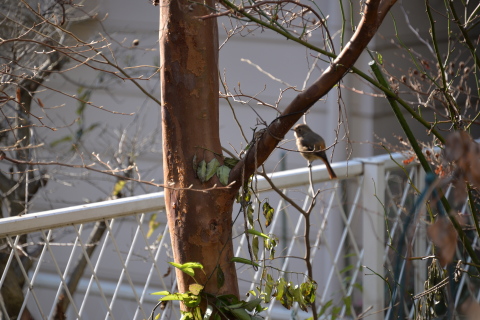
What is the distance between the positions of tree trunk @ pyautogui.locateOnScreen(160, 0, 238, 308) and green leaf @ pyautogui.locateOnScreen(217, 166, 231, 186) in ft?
0.05

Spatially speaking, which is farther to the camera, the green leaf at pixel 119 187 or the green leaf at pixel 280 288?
the green leaf at pixel 119 187

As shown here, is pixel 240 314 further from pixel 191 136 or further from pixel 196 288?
pixel 191 136

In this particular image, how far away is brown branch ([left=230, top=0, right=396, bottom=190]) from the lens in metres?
1.57

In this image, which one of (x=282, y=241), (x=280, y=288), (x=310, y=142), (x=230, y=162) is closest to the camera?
(x=280, y=288)

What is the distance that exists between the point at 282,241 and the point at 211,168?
2443 millimetres

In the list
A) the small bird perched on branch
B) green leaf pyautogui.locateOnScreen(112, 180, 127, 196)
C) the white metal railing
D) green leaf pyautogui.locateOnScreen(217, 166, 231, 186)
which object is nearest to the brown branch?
green leaf pyautogui.locateOnScreen(217, 166, 231, 186)

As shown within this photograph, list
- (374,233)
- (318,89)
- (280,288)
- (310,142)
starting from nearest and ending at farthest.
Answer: (318,89)
(280,288)
(310,142)
(374,233)

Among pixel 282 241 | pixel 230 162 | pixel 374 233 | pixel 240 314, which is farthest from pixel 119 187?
pixel 240 314

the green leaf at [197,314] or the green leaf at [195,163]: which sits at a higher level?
the green leaf at [195,163]

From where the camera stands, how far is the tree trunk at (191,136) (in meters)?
1.81

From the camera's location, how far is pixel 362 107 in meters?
3.86

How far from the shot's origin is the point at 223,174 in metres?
1.83

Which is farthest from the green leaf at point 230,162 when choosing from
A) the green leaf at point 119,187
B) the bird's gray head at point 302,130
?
the green leaf at point 119,187

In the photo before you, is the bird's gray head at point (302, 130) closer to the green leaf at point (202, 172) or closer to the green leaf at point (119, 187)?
the green leaf at point (202, 172)
